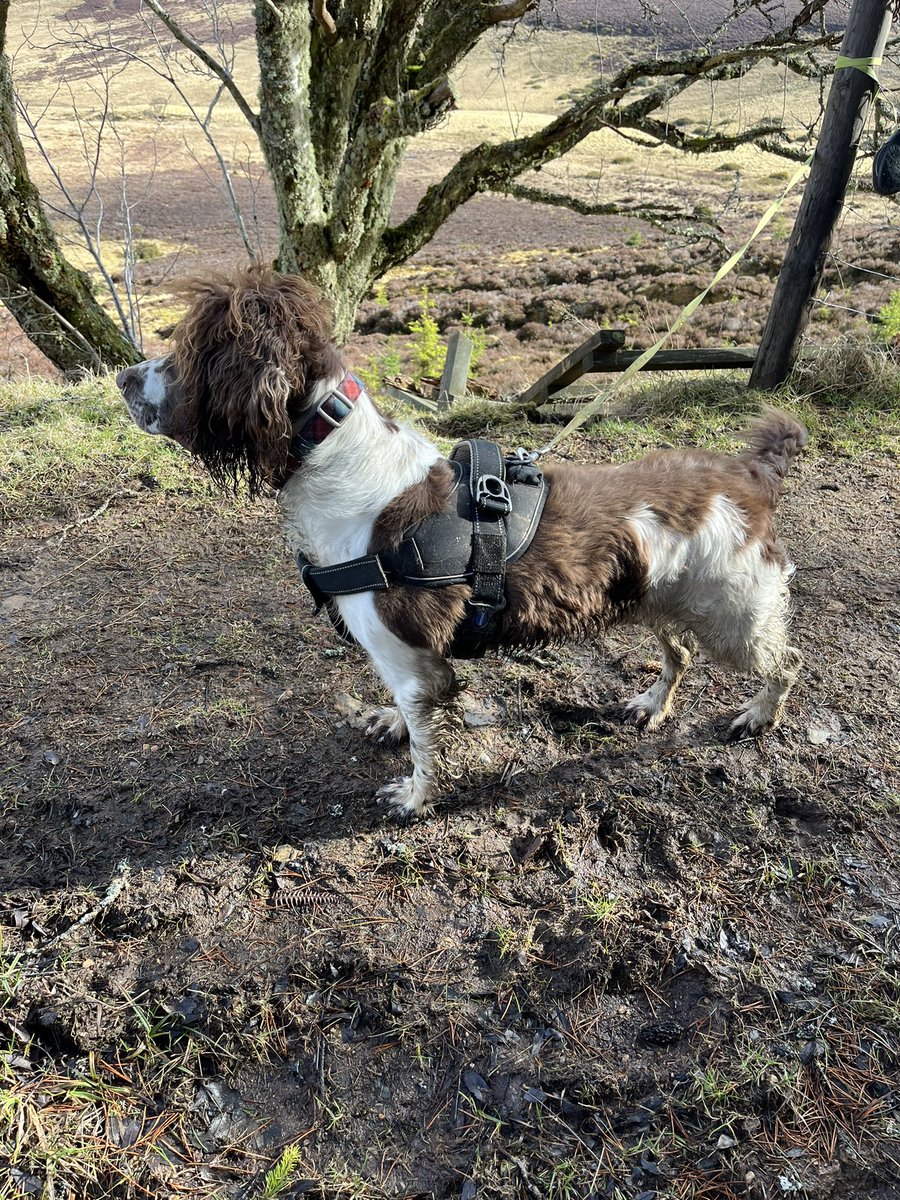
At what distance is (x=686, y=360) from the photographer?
Result: 679cm

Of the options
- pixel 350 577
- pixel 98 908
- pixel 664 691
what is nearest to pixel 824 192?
pixel 664 691

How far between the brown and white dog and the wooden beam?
3500 millimetres

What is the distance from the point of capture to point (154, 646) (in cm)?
405

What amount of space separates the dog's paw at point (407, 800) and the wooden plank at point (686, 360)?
495cm

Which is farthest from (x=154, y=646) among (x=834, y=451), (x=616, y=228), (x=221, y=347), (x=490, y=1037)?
(x=616, y=228)

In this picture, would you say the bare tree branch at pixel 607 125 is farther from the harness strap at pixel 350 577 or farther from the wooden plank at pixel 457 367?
the harness strap at pixel 350 577

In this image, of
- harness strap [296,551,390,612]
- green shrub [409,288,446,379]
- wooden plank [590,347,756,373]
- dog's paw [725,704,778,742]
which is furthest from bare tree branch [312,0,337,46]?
dog's paw [725,704,778,742]

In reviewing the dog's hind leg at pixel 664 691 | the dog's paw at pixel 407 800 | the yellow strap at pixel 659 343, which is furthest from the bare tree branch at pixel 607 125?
the dog's paw at pixel 407 800

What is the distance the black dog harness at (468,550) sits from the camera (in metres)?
2.69

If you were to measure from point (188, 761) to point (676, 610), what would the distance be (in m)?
2.35

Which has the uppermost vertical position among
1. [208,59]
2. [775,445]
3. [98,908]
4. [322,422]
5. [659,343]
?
[208,59]

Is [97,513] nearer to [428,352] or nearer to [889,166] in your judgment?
[889,166]

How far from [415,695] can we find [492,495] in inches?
35.1

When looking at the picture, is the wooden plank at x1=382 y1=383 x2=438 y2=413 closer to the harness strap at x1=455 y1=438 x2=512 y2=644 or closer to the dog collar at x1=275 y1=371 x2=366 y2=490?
the harness strap at x1=455 y1=438 x2=512 y2=644
